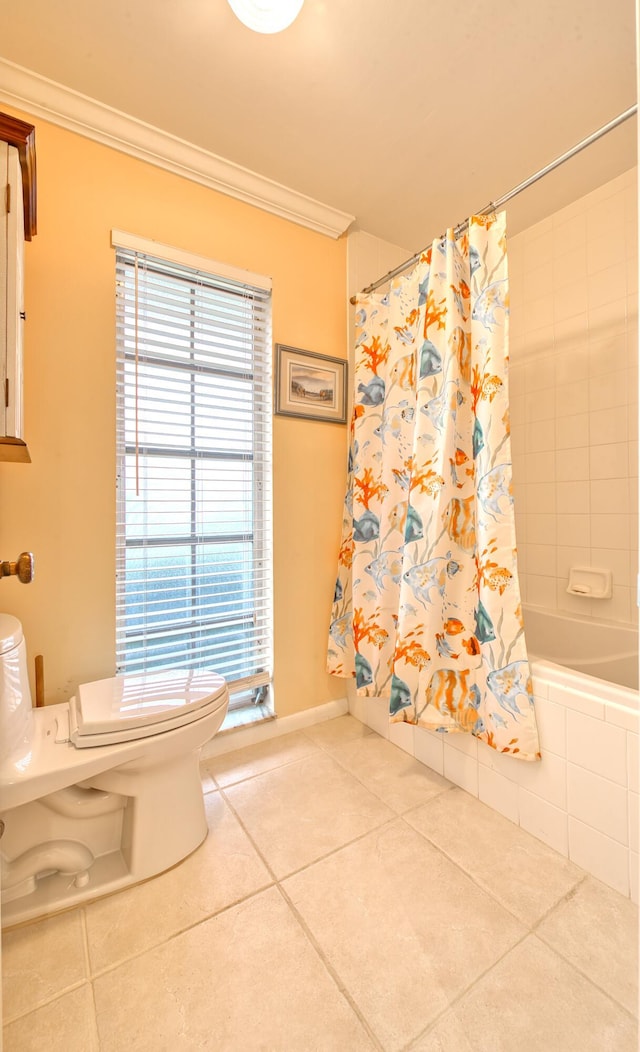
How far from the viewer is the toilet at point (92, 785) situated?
1.02 meters

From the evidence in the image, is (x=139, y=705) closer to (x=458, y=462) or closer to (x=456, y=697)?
(x=456, y=697)

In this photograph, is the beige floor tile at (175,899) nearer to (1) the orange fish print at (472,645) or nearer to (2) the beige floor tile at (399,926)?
(2) the beige floor tile at (399,926)

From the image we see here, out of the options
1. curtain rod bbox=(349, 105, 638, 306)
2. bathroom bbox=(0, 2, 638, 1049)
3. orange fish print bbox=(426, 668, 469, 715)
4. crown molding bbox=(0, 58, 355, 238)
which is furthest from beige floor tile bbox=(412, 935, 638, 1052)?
crown molding bbox=(0, 58, 355, 238)

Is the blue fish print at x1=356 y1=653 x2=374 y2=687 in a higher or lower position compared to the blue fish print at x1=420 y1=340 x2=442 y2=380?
lower

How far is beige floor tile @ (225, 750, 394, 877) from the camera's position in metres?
1.24

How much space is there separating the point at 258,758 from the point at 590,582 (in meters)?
1.66

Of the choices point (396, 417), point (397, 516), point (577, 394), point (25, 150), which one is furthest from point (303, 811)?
point (577, 394)

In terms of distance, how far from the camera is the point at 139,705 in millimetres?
1182

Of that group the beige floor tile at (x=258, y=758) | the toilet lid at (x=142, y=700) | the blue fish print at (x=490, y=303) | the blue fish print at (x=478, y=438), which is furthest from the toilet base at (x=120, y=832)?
the blue fish print at (x=490, y=303)

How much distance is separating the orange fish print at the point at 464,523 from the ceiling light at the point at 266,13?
1.42 m

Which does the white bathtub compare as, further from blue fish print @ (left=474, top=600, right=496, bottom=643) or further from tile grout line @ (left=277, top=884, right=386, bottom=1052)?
tile grout line @ (left=277, top=884, right=386, bottom=1052)

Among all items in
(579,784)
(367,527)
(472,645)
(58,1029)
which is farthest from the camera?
(367,527)

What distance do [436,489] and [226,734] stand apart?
133 centimetres

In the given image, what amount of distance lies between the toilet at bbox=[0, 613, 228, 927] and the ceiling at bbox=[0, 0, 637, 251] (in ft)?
5.63
